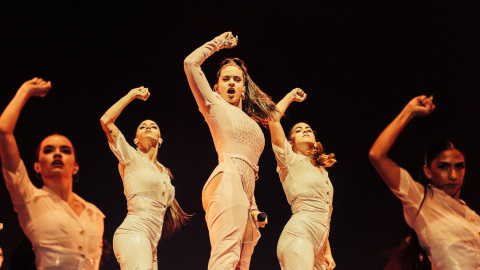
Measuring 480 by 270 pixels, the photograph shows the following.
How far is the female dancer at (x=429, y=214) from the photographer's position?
2.47 meters

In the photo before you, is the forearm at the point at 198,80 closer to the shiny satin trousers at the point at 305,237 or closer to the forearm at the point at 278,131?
the forearm at the point at 278,131

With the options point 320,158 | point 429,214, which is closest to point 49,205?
point 429,214

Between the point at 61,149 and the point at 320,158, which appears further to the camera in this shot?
the point at 320,158

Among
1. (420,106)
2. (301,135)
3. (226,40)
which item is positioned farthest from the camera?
(301,135)

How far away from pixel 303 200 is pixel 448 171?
67.4 inches

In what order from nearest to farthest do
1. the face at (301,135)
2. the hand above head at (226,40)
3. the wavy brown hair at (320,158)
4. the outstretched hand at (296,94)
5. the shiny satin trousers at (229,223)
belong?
the shiny satin trousers at (229,223)
the hand above head at (226,40)
the outstretched hand at (296,94)
the wavy brown hair at (320,158)
the face at (301,135)

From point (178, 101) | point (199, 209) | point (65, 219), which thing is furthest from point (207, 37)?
point (65, 219)

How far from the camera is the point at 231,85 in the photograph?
3.43 metres

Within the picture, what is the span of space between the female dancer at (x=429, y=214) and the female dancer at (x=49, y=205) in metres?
1.30

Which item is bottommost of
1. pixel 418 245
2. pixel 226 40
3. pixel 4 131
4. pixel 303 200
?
pixel 418 245

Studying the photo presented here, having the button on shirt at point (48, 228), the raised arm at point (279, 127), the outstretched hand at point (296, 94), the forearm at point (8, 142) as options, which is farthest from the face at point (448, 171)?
the forearm at point (8, 142)

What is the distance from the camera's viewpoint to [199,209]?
5.86 meters

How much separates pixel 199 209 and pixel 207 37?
1.80 m

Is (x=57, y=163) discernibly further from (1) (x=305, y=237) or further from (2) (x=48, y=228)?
(1) (x=305, y=237)
